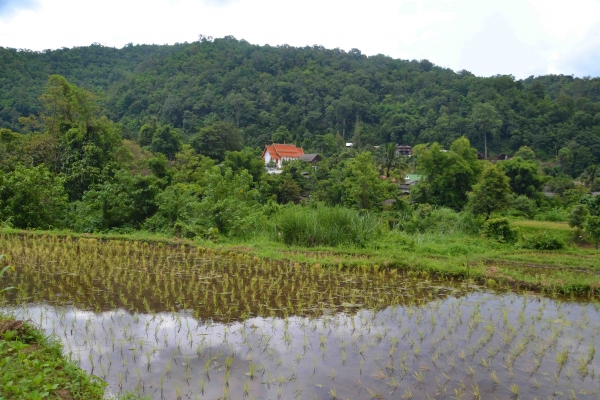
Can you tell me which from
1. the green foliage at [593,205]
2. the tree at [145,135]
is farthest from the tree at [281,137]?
the green foliage at [593,205]

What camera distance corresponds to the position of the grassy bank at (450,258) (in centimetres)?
862

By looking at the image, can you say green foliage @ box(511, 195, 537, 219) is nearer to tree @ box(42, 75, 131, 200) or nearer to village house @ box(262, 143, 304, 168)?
tree @ box(42, 75, 131, 200)

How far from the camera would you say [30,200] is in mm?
14070

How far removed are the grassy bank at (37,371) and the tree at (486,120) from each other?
68.3 meters

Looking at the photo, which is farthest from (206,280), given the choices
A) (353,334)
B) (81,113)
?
(81,113)

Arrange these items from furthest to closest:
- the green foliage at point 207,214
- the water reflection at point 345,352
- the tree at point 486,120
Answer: the tree at point 486,120, the green foliage at point 207,214, the water reflection at point 345,352

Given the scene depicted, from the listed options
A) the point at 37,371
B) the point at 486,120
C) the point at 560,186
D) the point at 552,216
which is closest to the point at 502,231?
the point at 37,371

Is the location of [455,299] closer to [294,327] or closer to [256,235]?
[294,327]

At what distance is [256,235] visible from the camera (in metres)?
13.5

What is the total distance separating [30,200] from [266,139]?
2167 inches

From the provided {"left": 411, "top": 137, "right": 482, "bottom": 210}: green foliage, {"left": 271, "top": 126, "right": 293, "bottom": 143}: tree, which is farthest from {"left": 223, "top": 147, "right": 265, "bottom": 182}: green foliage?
{"left": 271, "top": 126, "right": 293, "bottom": 143}: tree

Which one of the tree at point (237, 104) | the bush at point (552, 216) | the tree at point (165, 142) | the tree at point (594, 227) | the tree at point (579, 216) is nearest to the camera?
the tree at point (594, 227)

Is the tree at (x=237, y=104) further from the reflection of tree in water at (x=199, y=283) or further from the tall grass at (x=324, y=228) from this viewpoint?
the reflection of tree in water at (x=199, y=283)

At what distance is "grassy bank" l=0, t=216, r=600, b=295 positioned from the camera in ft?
28.3
